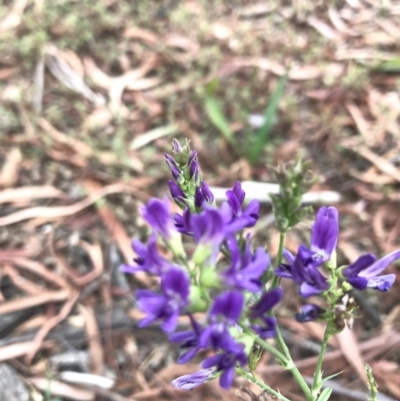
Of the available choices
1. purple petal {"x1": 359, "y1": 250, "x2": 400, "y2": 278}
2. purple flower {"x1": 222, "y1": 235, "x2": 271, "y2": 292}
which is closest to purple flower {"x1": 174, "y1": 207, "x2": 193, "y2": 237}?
purple flower {"x1": 222, "y1": 235, "x2": 271, "y2": 292}

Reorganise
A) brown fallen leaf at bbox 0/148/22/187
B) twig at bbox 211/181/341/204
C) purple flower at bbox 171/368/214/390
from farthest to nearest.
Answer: brown fallen leaf at bbox 0/148/22/187, twig at bbox 211/181/341/204, purple flower at bbox 171/368/214/390

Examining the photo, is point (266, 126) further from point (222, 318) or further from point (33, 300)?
point (222, 318)

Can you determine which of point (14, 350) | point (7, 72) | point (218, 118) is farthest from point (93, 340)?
point (7, 72)

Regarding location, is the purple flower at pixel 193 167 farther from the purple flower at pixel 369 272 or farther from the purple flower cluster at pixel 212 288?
the purple flower at pixel 369 272

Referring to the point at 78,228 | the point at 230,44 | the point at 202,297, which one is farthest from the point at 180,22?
the point at 202,297

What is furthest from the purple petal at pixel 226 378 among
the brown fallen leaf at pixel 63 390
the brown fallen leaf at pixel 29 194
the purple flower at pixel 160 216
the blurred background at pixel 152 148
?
the brown fallen leaf at pixel 29 194

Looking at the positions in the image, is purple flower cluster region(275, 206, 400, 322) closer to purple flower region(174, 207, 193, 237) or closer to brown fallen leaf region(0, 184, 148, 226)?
purple flower region(174, 207, 193, 237)

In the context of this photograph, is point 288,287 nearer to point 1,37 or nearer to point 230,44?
point 230,44
